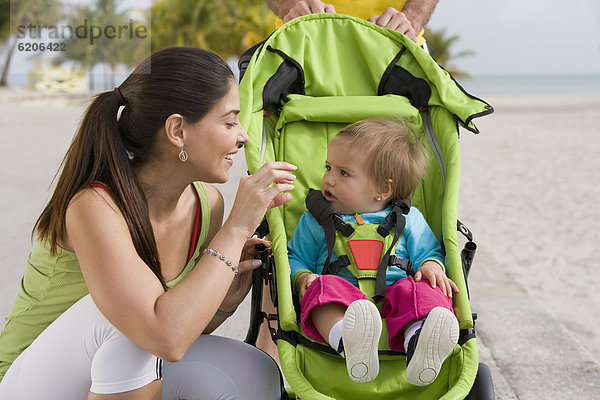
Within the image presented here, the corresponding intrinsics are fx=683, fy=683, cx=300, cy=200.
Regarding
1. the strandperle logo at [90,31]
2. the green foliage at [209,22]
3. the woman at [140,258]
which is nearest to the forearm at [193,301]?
the woman at [140,258]

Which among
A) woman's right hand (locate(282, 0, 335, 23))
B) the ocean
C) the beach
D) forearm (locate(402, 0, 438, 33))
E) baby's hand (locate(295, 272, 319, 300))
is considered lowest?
the ocean

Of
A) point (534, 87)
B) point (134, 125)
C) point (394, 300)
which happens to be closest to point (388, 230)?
point (394, 300)

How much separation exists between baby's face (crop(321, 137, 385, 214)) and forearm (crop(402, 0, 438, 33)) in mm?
935

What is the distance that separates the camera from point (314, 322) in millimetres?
2223

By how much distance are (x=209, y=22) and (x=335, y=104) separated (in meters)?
33.1

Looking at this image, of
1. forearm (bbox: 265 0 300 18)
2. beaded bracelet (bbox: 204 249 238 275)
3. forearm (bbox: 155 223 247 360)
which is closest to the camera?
forearm (bbox: 155 223 247 360)

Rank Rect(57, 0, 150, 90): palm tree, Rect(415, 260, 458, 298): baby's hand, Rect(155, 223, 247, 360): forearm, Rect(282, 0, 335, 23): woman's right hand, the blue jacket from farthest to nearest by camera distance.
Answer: Rect(57, 0, 150, 90): palm tree < Rect(282, 0, 335, 23): woman's right hand < the blue jacket < Rect(415, 260, 458, 298): baby's hand < Rect(155, 223, 247, 360): forearm

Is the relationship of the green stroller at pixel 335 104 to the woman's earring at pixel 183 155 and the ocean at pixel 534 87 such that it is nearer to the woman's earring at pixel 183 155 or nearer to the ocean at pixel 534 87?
the woman's earring at pixel 183 155

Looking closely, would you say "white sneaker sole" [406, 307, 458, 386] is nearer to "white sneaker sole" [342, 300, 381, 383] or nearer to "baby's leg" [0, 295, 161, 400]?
"white sneaker sole" [342, 300, 381, 383]

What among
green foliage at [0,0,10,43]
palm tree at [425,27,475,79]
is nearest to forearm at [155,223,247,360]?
palm tree at [425,27,475,79]

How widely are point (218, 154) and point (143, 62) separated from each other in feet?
1.33

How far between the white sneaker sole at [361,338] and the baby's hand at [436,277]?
36 centimetres

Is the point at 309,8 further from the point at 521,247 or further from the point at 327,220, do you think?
the point at 521,247

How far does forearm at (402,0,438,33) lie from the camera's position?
3.29 meters
